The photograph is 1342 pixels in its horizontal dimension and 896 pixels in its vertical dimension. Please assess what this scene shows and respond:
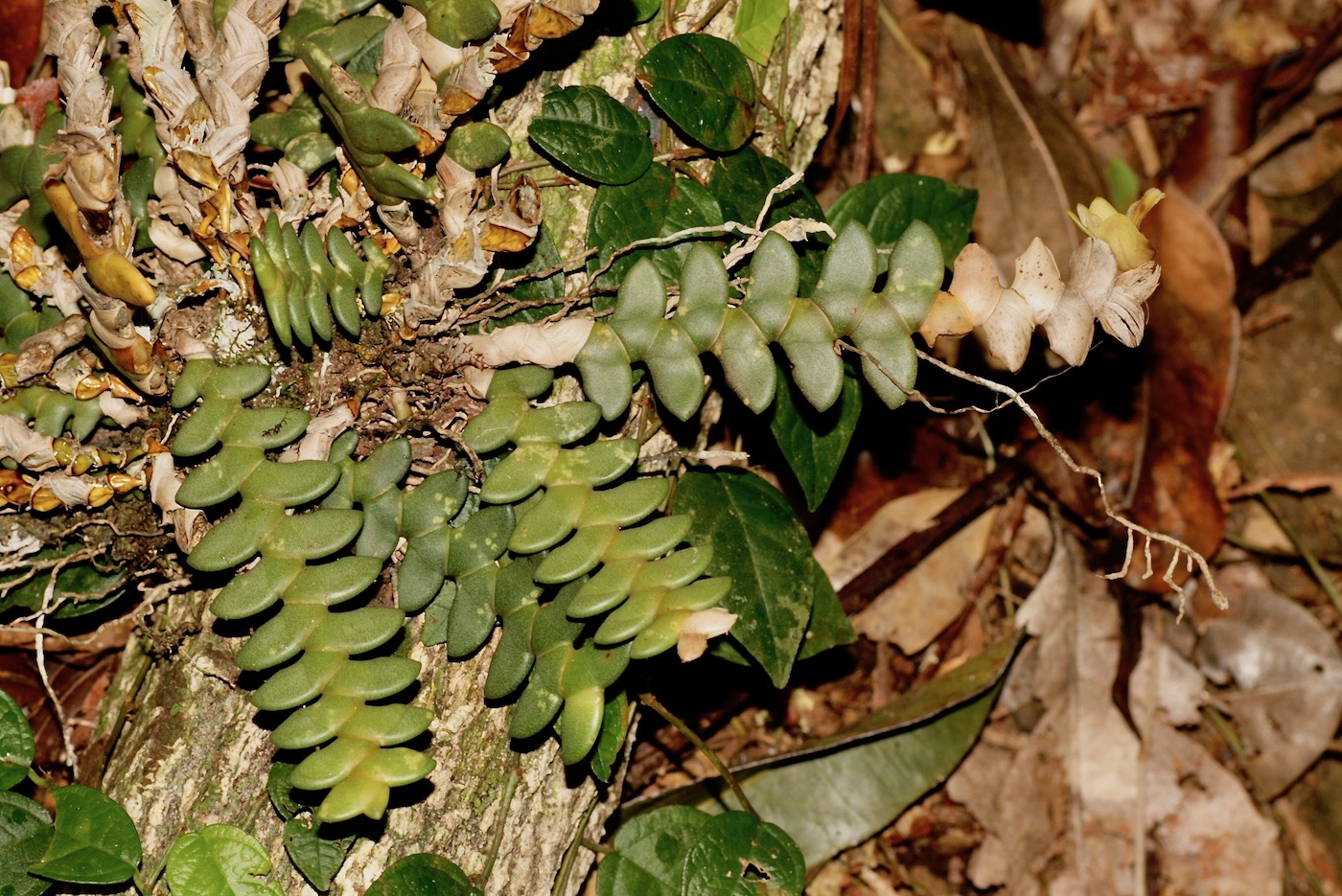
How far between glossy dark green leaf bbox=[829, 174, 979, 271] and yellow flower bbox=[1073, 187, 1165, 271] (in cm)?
59

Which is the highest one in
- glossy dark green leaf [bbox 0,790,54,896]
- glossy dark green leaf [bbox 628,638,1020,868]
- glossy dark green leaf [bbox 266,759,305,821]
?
glossy dark green leaf [bbox 266,759,305,821]

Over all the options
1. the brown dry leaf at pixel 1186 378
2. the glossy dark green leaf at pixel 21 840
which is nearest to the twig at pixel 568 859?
the glossy dark green leaf at pixel 21 840

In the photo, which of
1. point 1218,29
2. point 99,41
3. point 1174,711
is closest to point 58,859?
point 99,41

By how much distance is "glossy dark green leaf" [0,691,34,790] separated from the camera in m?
1.65

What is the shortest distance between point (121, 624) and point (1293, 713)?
3.02m

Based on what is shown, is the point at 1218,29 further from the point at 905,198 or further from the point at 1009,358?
the point at 1009,358

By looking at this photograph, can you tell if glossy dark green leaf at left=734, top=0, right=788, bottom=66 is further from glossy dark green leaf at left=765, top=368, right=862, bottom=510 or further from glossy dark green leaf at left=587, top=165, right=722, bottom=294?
glossy dark green leaf at left=765, top=368, right=862, bottom=510

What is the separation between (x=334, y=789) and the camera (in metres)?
1.29

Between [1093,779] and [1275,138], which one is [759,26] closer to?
[1093,779]

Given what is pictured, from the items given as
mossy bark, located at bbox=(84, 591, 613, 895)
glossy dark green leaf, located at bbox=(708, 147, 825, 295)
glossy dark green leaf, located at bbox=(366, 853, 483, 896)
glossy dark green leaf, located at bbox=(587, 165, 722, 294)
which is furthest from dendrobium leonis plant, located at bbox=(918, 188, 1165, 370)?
glossy dark green leaf, located at bbox=(366, 853, 483, 896)

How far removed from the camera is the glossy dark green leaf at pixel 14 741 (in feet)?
5.40

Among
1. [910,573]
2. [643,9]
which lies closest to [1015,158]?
[910,573]

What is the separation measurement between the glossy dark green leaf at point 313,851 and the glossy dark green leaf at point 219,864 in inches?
2.3

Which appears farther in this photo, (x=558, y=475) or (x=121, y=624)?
(x=121, y=624)
